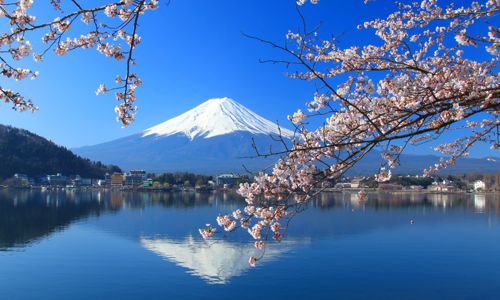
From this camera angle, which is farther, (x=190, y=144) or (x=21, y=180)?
(x=190, y=144)

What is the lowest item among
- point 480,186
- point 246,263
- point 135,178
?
point 246,263

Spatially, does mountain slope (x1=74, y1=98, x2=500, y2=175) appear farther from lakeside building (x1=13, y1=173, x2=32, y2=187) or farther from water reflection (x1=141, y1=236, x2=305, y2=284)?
water reflection (x1=141, y1=236, x2=305, y2=284)

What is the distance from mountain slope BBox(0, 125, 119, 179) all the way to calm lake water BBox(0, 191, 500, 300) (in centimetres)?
2862

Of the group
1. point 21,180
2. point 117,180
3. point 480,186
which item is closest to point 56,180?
point 21,180

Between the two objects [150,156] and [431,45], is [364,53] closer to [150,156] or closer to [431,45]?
[431,45]

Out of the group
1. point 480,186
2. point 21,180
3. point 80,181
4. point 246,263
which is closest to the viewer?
point 246,263

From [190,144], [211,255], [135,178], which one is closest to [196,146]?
[190,144]

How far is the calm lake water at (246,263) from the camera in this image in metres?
6.61

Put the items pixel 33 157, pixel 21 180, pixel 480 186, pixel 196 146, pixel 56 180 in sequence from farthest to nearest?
pixel 196 146 → pixel 33 157 → pixel 56 180 → pixel 21 180 → pixel 480 186

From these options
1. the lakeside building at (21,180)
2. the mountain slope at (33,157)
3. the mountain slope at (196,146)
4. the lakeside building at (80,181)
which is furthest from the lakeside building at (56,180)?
the mountain slope at (196,146)

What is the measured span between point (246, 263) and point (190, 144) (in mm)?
81747

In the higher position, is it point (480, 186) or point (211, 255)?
point (480, 186)

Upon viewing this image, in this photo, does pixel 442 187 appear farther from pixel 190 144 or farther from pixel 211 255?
pixel 190 144

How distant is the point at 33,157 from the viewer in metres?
42.2
